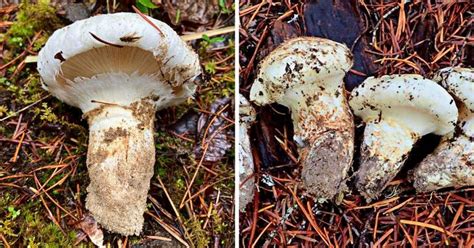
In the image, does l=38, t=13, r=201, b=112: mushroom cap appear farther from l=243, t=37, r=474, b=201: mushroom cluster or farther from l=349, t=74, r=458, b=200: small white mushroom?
l=349, t=74, r=458, b=200: small white mushroom

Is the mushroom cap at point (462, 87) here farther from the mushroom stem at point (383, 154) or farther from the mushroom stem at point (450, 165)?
the mushroom stem at point (383, 154)

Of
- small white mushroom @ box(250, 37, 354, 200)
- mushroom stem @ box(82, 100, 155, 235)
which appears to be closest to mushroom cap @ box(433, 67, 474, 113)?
small white mushroom @ box(250, 37, 354, 200)

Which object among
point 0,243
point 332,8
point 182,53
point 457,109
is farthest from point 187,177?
point 457,109

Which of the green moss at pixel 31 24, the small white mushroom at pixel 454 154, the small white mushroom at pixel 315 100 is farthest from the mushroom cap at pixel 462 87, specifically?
the green moss at pixel 31 24

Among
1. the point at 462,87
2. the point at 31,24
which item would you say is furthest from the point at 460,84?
the point at 31,24

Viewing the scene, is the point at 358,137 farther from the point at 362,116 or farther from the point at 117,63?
the point at 117,63

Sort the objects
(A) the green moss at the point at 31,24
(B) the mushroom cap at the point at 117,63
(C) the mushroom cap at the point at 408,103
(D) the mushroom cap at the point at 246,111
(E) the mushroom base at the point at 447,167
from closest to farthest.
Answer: (B) the mushroom cap at the point at 117,63 → (C) the mushroom cap at the point at 408,103 → (E) the mushroom base at the point at 447,167 → (D) the mushroom cap at the point at 246,111 → (A) the green moss at the point at 31,24

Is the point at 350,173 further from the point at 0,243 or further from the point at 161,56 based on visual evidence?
the point at 0,243
